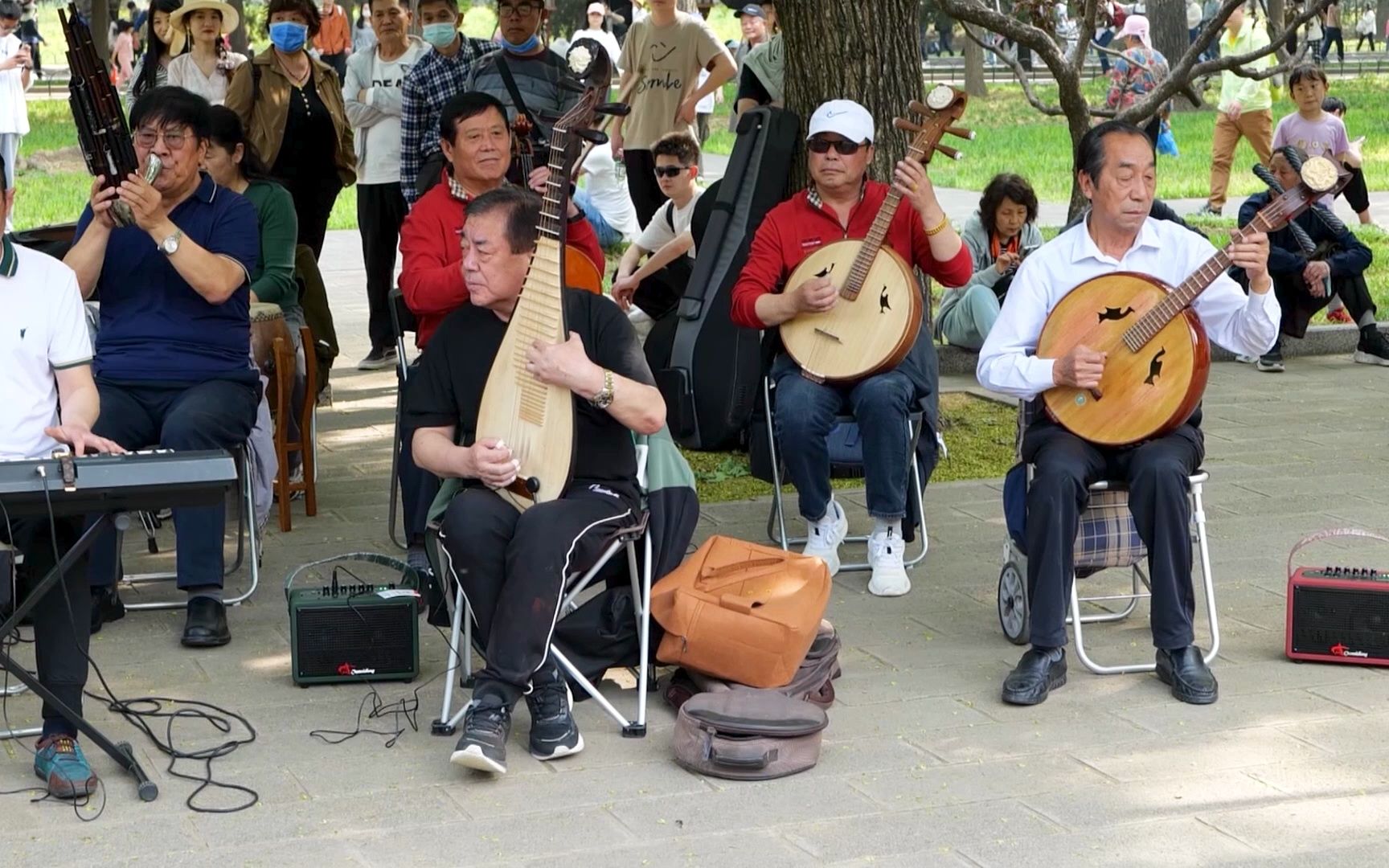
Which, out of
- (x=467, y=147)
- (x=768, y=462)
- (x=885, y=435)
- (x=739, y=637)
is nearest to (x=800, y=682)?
(x=739, y=637)

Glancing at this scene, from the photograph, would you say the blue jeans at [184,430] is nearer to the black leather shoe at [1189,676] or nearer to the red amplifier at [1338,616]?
the black leather shoe at [1189,676]

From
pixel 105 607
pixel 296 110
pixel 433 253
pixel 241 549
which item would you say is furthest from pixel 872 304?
pixel 296 110

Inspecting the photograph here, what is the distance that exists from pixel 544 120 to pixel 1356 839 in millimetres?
4381

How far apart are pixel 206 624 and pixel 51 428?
1.11 meters

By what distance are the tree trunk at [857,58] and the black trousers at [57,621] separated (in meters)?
3.69

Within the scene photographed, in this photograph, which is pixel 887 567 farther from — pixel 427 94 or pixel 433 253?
pixel 427 94

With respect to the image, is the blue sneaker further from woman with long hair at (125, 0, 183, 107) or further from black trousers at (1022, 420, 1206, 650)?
woman with long hair at (125, 0, 183, 107)

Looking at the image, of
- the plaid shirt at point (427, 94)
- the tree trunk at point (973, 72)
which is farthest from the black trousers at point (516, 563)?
the tree trunk at point (973, 72)

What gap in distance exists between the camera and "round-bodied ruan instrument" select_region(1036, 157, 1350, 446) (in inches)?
182

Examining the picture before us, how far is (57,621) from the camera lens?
4.00 metres

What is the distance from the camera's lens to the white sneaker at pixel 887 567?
5.54 m

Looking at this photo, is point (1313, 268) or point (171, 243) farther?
point (1313, 268)

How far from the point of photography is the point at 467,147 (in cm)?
550

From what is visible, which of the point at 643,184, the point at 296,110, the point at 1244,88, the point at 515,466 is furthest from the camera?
the point at 1244,88
